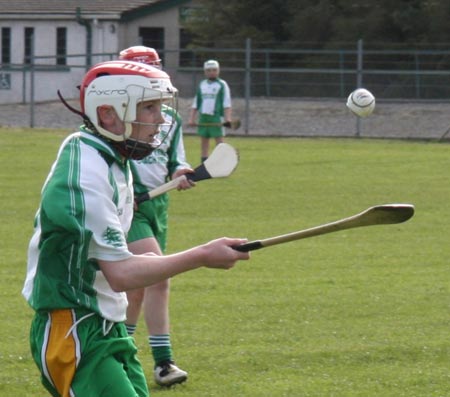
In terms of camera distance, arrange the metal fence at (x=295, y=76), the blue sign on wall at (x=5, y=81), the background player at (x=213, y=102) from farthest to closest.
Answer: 1. the blue sign on wall at (x=5, y=81)
2. the metal fence at (x=295, y=76)
3. the background player at (x=213, y=102)

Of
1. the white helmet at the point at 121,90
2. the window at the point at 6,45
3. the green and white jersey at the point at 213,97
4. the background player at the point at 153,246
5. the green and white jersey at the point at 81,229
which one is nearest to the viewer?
the green and white jersey at the point at 81,229

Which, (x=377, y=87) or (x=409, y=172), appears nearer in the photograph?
(x=409, y=172)

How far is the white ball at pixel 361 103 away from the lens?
1424 centimetres

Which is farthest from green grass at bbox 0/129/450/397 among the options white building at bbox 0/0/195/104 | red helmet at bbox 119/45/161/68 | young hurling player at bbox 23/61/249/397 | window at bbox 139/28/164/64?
window at bbox 139/28/164/64

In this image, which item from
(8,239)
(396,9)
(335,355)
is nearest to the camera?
(335,355)

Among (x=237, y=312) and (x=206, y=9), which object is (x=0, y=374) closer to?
(x=237, y=312)

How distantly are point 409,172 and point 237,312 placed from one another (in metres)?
11.8

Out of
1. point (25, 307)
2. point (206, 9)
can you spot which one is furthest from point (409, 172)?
point (206, 9)

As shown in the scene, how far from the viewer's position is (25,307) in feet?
28.4

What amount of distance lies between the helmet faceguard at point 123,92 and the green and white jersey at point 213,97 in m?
17.8

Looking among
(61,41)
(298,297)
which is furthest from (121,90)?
(61,41)

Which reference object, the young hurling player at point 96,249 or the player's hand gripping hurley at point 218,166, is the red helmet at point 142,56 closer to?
the player's hand gripping hurley at point 218,166

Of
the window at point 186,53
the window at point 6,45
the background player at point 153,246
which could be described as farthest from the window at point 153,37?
the background player at point 153,246

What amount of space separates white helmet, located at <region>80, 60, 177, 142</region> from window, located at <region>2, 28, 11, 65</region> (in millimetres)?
40830
